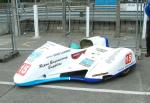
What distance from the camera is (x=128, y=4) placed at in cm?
1256

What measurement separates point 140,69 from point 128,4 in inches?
237

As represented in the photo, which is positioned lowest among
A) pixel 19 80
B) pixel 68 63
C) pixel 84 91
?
pixel 84 91

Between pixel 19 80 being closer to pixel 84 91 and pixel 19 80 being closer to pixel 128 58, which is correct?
pixel 84 91

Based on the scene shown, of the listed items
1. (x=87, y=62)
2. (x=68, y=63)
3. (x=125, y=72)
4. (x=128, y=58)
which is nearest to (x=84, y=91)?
(x=87, y=62)

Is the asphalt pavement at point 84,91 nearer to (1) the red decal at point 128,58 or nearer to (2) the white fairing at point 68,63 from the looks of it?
(2) the white fairing at point 68,63

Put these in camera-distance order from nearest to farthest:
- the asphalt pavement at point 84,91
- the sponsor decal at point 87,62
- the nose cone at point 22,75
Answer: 1. the asphalt pavement at point 84,91
2. the nose cone at point 22,75
3. the sponsor decal at point 87,62

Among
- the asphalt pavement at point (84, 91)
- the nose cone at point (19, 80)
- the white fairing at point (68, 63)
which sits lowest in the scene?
the asphalt pavement at point (84, 91)

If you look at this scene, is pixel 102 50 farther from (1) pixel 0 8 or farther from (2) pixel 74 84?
(1) pixel 0 8

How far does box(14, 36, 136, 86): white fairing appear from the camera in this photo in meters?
5.98

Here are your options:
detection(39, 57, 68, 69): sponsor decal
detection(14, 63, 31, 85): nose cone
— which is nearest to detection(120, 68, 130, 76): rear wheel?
detection(39, 57, 68, 69): sponsor decal

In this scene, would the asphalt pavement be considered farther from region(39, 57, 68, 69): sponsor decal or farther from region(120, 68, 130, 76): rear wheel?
region(39, 57, 68, 69): sponsor decal

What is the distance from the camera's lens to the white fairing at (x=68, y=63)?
598cm

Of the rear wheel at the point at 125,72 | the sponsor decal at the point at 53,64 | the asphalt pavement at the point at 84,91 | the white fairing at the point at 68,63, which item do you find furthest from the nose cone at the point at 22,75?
the rear wheel at the point at 125,72

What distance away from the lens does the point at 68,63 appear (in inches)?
249
